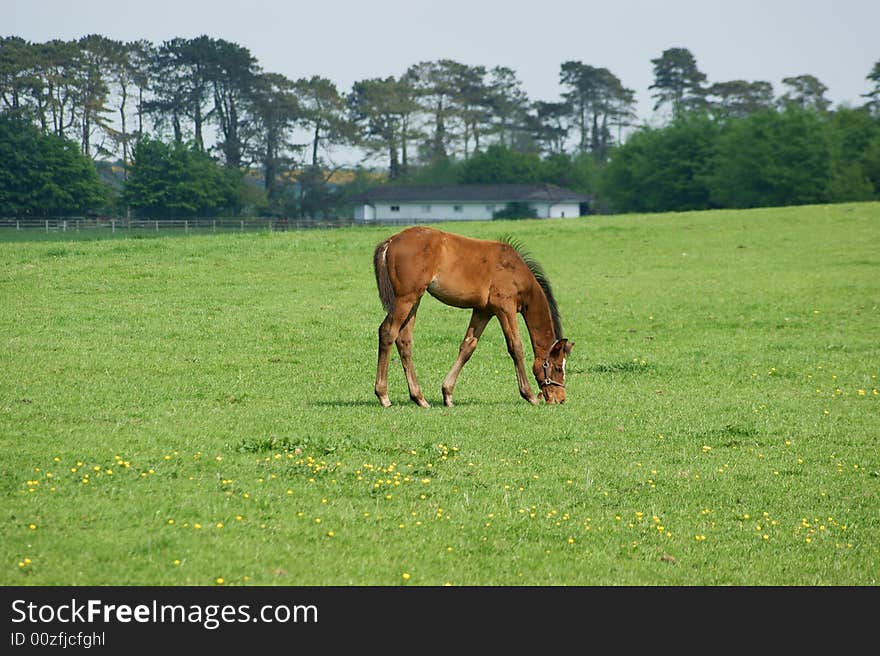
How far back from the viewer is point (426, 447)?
11.0m

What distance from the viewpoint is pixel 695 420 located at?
44.0 ft

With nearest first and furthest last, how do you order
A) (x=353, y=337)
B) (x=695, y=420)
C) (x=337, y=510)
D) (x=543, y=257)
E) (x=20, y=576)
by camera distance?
(x=20, y=576) < (x=337, y=510) < (x=695, y=420) < (x=353, y=337) < (x=543, y=257)

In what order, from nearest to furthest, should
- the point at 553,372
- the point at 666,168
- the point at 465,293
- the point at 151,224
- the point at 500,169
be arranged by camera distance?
the point at 465,293 < the point at 553,372 < the point at 151,224 < the point at 666,168 < the point at 500,169

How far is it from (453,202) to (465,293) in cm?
8117

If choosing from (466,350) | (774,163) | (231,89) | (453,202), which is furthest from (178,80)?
(466,350)

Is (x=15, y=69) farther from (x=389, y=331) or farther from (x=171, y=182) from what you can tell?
(x=389, y=331)

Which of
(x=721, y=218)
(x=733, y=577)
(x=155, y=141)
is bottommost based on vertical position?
(x=733, y=577)

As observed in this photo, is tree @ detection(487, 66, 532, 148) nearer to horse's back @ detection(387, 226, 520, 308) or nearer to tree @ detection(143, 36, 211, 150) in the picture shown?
tree @ detection(143, 36, 211, 150)

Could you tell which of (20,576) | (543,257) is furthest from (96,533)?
(543,257)

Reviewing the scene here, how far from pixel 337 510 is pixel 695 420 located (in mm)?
6246

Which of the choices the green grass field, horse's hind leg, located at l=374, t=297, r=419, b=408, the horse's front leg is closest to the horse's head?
the horse's front leg

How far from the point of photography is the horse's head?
1408 cm

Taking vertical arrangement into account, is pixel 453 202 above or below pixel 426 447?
above
